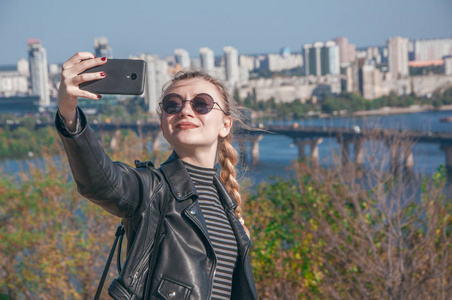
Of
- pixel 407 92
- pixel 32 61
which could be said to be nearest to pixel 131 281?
pixel 32 61

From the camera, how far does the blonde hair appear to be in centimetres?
104

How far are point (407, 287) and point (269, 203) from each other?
2467 millimetres

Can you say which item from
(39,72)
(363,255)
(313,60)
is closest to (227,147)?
(363,255)

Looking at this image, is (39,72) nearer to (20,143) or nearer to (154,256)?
(20,143)

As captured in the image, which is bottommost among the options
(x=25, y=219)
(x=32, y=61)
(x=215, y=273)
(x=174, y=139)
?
(x=25, y=219)

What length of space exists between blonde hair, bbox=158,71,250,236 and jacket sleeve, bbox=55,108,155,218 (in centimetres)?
20

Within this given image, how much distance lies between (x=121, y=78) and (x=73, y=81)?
63 mm

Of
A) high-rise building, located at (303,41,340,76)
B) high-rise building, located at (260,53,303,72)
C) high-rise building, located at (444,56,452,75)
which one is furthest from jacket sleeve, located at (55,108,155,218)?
high-rise building, located at (260,53,303,72)

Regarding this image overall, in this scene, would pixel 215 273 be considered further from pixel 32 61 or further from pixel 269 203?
pixel 32 61

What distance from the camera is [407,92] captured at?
53312 millimetres

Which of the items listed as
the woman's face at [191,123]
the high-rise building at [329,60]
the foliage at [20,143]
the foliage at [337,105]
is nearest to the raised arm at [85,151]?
the woman's face at [191,123]

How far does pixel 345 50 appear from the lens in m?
86.6

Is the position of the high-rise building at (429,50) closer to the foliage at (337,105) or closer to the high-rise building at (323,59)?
the high-rise building at (323,59)

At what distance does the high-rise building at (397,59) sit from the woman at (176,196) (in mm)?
60359
